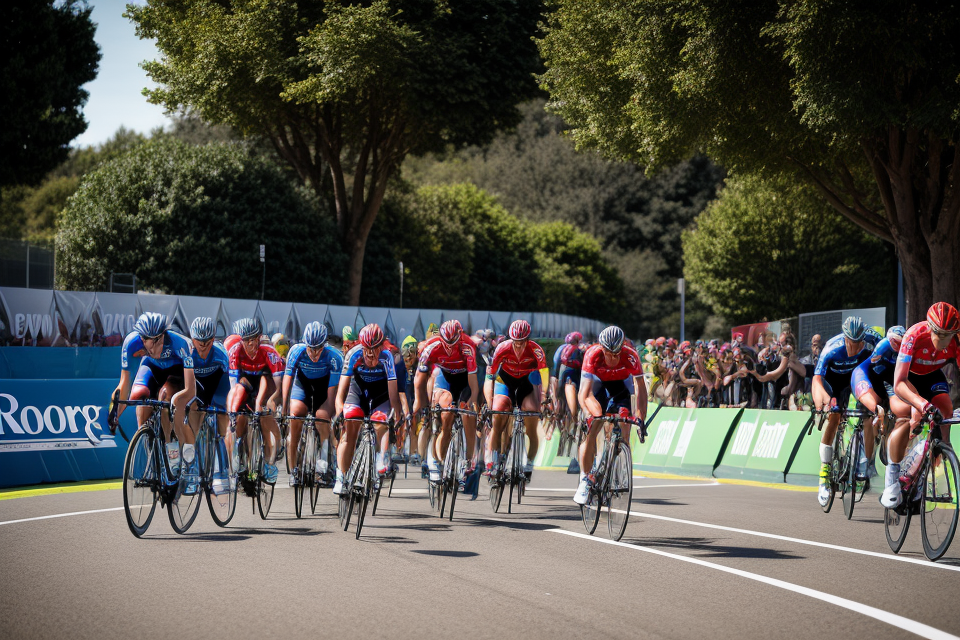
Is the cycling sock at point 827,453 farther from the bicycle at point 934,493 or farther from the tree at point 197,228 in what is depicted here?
the tree at point 197,228

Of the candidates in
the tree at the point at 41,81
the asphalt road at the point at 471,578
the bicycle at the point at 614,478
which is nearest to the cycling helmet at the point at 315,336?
the asphalt road at the point at 471,578

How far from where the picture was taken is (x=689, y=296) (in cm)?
8194

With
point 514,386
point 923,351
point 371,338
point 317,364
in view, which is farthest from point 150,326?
point 923,351

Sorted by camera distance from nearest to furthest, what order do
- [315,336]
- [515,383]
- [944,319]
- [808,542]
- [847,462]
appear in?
1. [944,319]
2. [808,542]
3. [315,336]
4. [847,462]
5. [515,383]

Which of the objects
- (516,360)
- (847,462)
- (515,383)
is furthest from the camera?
(515,383)

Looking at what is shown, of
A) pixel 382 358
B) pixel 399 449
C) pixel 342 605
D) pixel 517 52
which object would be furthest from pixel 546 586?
pixel 517 52

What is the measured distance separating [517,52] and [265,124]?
34.3 feet

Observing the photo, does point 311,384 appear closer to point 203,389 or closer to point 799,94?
point 203,389

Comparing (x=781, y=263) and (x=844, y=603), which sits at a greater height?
(x=781, y=263)

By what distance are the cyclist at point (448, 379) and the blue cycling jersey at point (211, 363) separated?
2134 mm

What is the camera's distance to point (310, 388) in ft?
41.9

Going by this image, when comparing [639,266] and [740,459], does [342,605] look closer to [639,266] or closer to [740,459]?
[740,459]

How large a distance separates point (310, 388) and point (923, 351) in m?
6.61

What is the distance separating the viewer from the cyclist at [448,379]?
41.0 feet
